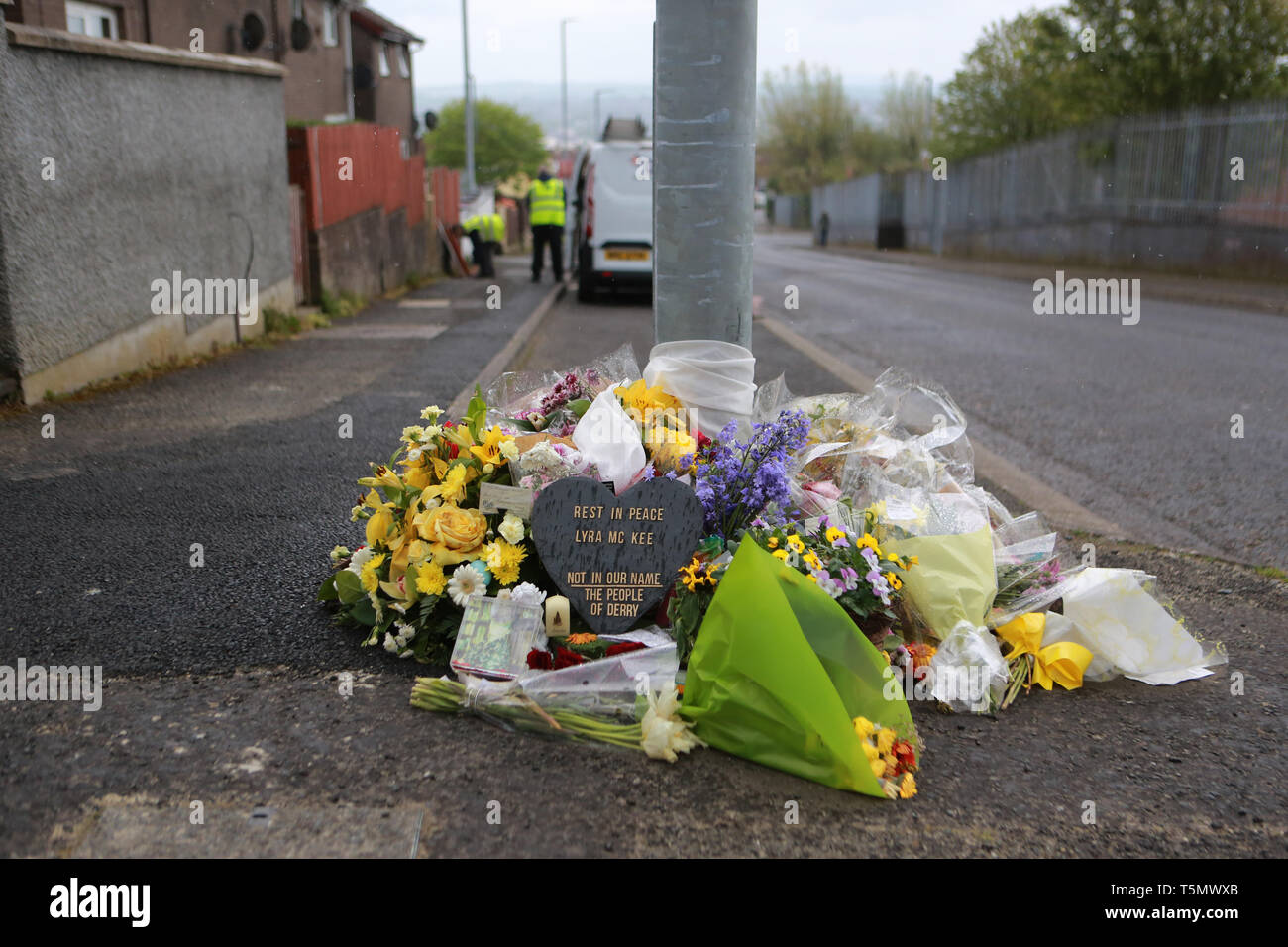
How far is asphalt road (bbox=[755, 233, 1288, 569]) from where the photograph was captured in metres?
5.61

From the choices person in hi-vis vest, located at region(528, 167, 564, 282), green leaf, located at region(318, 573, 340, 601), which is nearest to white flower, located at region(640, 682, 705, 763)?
green leaf, located at region(318, 573, 340, 601)

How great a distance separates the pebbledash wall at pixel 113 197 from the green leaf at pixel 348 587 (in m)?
4.45

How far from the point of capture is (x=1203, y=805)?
2766 millimetres

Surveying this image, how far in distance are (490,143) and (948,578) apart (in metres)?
58.0

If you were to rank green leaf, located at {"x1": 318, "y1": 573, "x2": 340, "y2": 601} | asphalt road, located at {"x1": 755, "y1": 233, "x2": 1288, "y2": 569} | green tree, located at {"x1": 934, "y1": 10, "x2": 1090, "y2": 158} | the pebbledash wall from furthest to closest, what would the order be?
green tree, located at {"x1": 934, "y1": 10, "x2": 1090, "y2": 158} < the pebbledash wall < asphalt road, located at {"x1": 755, "y1": 233, "x2": 1288, "y2": 569} < green leaf, located at {"x1": 318, "y1": 573, "x2": 340, "y2": 601}

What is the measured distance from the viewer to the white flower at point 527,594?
336 centimetres

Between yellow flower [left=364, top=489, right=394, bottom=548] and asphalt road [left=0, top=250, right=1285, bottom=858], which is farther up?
yellow flower [left=364, top=489, right=394, bottom=548]

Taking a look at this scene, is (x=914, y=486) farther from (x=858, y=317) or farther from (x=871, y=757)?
(x=858, y=317)

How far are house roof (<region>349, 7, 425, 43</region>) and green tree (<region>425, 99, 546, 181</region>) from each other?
2337cm

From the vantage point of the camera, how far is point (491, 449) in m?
3.69

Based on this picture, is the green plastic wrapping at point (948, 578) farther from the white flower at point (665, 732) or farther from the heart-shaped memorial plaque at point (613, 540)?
the white flower at point (665, 732)

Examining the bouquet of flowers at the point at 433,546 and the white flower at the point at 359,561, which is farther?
the white flower at the point at 359,561

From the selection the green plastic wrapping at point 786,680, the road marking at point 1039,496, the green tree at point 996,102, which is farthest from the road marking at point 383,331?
the green tree at point 996,102

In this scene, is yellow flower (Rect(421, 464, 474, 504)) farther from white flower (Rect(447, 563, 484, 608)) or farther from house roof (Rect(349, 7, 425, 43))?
house roof (Rect(349, 7, 425, 43))
